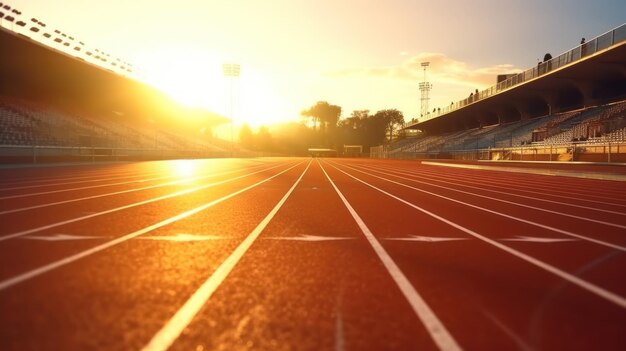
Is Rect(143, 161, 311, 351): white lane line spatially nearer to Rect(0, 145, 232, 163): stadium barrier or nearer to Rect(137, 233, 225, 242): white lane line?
Rect(137, 233, 225, 242): white lane line

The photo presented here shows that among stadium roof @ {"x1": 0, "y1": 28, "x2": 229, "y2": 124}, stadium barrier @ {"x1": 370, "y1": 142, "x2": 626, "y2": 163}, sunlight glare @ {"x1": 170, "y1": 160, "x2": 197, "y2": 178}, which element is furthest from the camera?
stadium roof @ {"x1": 0, "y1": 28, "x2": 229, "y2": 124}

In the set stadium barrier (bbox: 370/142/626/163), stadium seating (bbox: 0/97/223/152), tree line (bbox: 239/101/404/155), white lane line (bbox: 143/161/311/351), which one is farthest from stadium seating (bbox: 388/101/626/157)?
tree line (bbox: 239/101/404/155)

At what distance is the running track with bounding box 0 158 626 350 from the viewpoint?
2.00 meters

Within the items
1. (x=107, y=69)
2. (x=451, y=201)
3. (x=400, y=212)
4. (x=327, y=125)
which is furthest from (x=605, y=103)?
(x=327, y=125)

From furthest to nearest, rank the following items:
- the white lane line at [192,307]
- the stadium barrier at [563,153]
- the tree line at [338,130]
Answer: the tree line at [338,130] → the stadium barrier at [563,153] → the white lane line at [192,307]

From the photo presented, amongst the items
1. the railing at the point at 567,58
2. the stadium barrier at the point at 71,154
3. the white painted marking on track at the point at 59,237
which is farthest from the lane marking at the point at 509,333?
the railing at the point at 567,58

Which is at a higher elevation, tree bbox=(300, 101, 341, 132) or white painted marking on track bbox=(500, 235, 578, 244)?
tree bbox=(300, 101, 341, 132)

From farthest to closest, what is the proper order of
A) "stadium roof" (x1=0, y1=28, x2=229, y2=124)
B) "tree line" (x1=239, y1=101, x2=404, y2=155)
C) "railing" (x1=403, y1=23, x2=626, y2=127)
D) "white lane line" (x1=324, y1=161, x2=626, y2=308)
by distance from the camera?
"tree line" (x1=239, y1=101, x2=404, y2=155), "stadium roof" (x1=0, y1=28, x2=229, y2=124), "railing" (x1=403, y1=23, x2=626, y2=127), "white lane line" (x1=324, y1=161, x2=626, y2=308)

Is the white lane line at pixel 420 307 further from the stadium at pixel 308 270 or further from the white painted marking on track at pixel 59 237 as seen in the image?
the white painted marking on track at pixel 59 237

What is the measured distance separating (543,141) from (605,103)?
615 centimetres

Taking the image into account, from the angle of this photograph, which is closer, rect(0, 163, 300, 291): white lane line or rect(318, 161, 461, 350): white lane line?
rect(318, 161, 461, 350): white lane line

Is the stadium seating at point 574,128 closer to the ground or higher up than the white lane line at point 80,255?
higher up

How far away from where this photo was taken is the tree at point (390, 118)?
118m

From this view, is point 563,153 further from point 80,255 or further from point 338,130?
point 338,130
